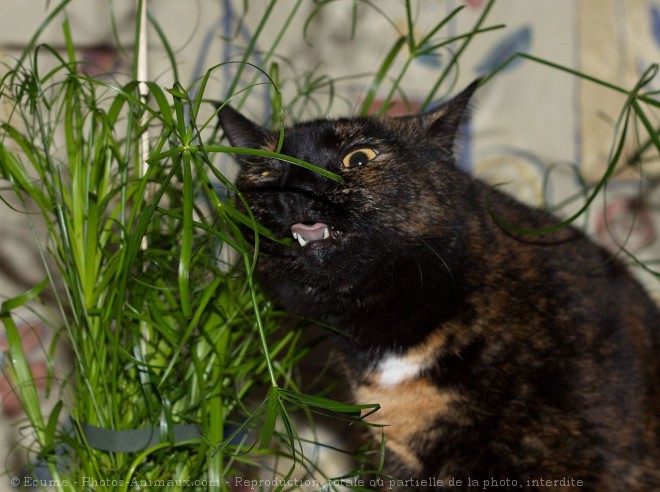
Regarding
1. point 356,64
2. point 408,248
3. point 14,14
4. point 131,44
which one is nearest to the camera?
point 408,248

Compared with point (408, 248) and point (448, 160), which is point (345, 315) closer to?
point (408, 248)

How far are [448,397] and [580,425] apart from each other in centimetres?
16

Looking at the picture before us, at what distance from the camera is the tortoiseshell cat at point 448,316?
88cm

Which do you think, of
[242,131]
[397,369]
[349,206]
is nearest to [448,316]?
[397,369]

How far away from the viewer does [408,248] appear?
0.90 meters

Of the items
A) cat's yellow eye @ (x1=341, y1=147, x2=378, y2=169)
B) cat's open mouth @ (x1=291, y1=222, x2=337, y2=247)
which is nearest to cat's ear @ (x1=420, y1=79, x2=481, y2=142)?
cat's yellow eye @ (x1=341, y1=147, x2=378, y2=169)

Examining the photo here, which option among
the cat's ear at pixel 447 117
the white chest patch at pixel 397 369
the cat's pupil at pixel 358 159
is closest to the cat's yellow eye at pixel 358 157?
the cat's pupil at pixel 358 159

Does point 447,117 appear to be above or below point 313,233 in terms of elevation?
above

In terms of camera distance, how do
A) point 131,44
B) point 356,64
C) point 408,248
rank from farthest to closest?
point 356,64, point 131,44, point 408,248

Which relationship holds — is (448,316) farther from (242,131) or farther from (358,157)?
(242,131)

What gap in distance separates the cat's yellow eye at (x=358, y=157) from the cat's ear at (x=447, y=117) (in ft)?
0.49

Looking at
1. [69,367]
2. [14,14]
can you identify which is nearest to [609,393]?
[69,367]

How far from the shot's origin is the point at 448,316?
95 cm

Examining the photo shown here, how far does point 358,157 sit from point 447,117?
0.20 meters
